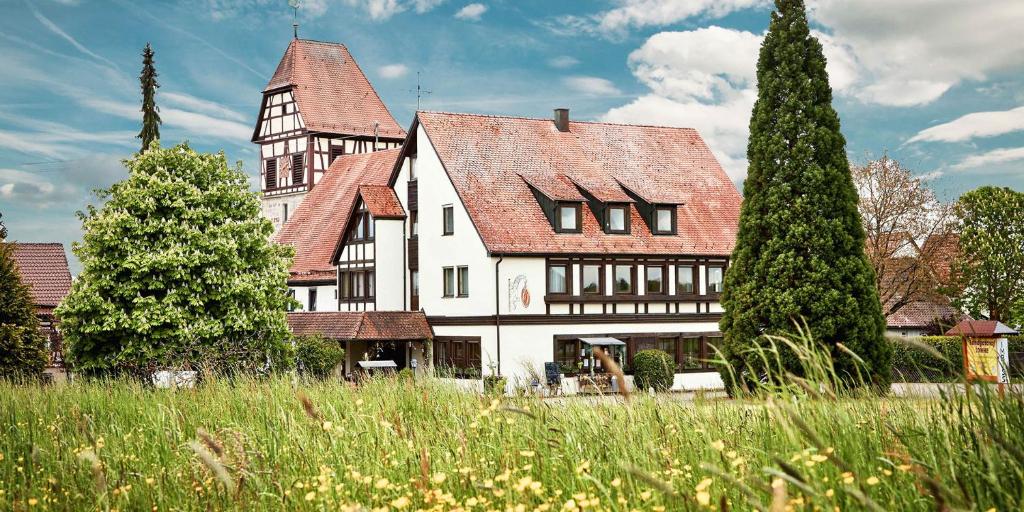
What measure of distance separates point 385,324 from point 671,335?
10.5 m

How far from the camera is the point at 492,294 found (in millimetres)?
38938

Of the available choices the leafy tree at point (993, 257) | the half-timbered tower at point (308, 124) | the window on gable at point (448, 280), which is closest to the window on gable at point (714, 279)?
the window on gable at point (448, 280)

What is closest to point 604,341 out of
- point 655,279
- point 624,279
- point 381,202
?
point 624,279

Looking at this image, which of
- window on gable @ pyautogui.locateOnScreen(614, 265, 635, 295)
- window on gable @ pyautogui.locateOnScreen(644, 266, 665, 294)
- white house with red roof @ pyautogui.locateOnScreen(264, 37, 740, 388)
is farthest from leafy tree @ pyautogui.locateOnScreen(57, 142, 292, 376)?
window on gable @ pyautogui.locateOnScreen(644, 266, 665, 294)

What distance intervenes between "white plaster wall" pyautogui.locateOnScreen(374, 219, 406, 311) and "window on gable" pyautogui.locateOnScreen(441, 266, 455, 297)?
10.1 feet

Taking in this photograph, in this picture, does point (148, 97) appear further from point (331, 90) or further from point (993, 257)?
point (993, 257)

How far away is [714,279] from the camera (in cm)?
4331

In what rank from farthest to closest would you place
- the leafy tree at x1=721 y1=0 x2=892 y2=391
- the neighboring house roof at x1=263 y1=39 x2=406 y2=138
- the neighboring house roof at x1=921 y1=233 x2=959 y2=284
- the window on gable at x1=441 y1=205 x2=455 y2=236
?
the neighboring house roof at x1=263 y1=39 x2=406 y2=138
the neighboring house roof at x1=921 y1=233 x2=959 y2=284
the window on gable at x1=441 y1=205 x2=455 y2=236
the leafy tree at x1=721 y1=0 x2=892 y2=391

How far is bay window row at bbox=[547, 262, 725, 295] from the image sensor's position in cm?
4009

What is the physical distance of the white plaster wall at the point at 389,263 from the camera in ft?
144

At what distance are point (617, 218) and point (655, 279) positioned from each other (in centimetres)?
262

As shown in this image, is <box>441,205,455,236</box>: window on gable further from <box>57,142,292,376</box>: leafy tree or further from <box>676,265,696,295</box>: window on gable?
<box>57,142,292,376</box>: leafy tree

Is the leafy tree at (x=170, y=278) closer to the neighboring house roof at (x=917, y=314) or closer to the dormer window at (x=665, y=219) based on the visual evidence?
the dormer window at (x=665, y=219)

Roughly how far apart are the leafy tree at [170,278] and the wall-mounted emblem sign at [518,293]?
450 inches
